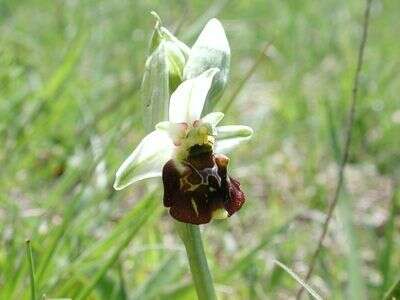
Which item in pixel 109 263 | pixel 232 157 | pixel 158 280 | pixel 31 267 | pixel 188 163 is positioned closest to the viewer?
pixel 31 267

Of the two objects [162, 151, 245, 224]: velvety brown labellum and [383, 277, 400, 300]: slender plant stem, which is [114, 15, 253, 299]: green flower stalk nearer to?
[162, 151, 245, 224]: velvety brown labellum

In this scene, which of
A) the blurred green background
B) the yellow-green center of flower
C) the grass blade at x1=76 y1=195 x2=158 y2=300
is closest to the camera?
Result: the yellow-green center of flower

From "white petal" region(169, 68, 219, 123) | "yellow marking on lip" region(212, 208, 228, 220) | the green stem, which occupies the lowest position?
the green stem

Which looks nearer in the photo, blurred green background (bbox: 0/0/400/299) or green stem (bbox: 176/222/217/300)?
green stem (bbox: 176/222/217/300)

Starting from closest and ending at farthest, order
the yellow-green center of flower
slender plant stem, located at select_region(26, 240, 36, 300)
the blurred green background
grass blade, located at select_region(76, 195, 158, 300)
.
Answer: slender plant stem, located at select_region(26, 240, 36, 300) → the yellow-green center of flower → grass blade, located at select_region(76, 195, 158, 300) → the blurred green background

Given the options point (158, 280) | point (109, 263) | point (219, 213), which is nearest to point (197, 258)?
point (219, 213)

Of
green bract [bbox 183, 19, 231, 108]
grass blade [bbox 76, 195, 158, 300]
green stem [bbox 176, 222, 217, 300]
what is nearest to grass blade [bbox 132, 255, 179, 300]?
grass blade [bbox 76, 195, 158, 300]

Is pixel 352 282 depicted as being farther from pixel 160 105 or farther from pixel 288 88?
pixel 288 88

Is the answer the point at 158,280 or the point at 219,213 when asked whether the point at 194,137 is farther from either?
the point at 158,280

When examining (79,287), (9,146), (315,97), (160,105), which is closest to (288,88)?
(315,97)
